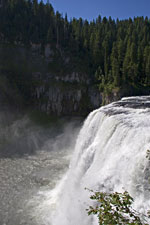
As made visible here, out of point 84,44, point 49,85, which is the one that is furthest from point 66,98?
point 84,44

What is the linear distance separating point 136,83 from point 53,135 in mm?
22816

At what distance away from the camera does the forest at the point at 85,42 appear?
43.3 metres

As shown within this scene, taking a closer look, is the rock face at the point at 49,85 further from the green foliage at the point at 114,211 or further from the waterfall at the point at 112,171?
the green foliage at the point at 114,211

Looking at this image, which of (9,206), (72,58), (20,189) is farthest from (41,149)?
(72,58)

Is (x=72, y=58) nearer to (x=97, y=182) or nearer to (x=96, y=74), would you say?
(x=96, y=74)

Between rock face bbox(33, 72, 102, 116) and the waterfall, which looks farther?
rock face bbox(33, 72, 102, 116)

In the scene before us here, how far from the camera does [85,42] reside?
61.8m

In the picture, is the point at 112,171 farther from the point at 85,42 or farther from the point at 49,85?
the point at 85,42

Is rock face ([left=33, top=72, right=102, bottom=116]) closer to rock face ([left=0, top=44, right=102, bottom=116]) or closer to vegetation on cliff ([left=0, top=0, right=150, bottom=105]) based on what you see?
rock face ([left=0, top=44, right=102, bottom=116])

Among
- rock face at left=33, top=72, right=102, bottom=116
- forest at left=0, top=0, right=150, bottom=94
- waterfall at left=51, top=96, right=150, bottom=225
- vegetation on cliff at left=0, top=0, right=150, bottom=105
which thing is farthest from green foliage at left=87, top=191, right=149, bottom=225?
rock face at left=33, top=72, right=102, bottom=116

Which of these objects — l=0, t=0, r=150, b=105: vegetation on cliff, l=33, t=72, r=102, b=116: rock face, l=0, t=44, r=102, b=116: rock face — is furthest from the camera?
l=0, t=44, r=102, b=116: rock face

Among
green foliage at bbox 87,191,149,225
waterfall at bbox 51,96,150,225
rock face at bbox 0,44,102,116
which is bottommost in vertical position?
waterfall at bbox 51,96,150,225

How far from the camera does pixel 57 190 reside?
58.4ft

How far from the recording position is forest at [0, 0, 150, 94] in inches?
1706
